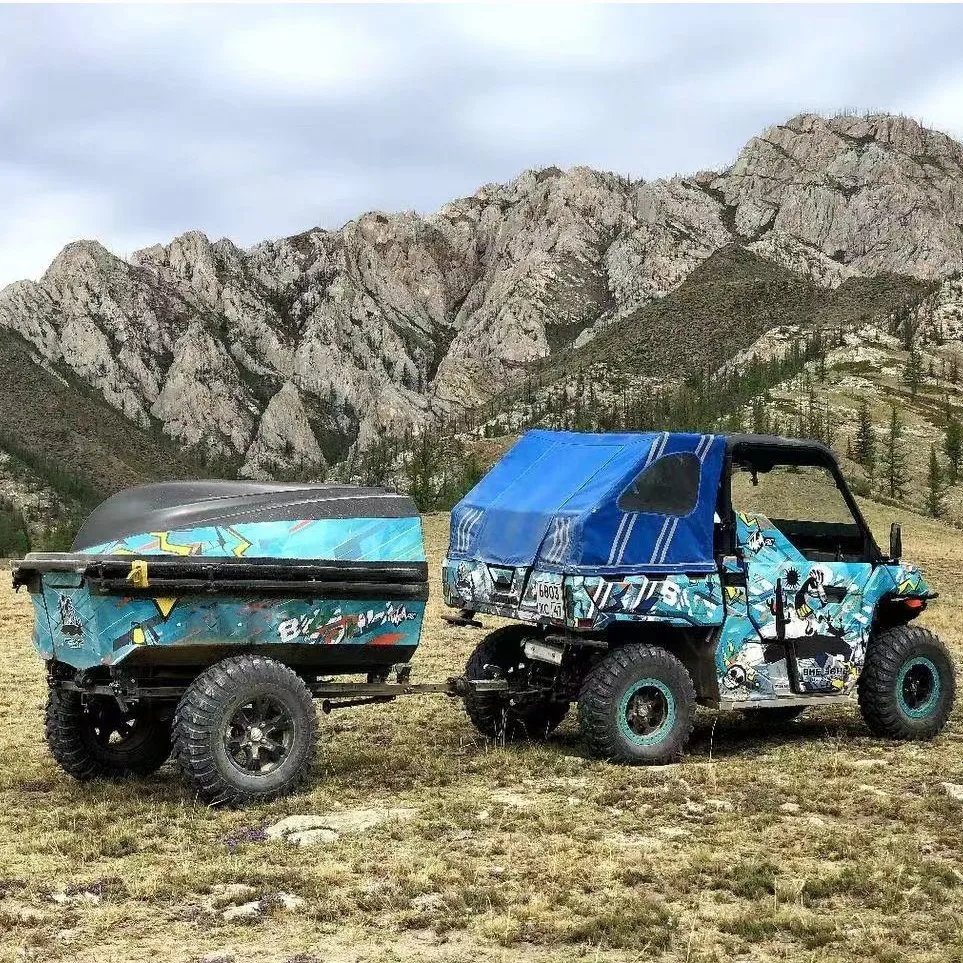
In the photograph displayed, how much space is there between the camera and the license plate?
31.6 feet

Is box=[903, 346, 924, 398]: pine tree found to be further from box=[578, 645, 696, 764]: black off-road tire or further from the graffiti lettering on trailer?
the graffiti lettering on trailer

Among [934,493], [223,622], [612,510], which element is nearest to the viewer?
[223,622]

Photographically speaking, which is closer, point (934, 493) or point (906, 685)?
point (906, 685)

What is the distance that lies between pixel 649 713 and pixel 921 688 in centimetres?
330

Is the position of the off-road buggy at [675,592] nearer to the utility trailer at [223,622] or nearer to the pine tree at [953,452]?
the utility trailer at [223,622]

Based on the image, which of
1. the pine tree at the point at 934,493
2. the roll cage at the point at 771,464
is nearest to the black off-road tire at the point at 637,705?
the roll cage at the point at 771,464

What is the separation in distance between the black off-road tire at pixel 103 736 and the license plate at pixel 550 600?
333cm

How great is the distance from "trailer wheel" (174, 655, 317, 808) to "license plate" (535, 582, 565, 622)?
2230 mm

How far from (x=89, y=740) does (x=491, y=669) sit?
373 cm

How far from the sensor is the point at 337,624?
9.24m

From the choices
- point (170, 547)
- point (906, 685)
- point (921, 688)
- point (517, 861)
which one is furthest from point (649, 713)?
point (170, 547)

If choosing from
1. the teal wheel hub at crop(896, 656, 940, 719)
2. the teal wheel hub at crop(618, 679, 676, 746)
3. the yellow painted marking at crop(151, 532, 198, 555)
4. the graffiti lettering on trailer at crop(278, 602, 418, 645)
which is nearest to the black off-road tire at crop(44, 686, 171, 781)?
the graffiti lettering on trailer at crop(278, 602, 418, 645)

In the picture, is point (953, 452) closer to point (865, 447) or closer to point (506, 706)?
point (865, 447)

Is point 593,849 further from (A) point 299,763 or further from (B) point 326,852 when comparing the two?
(A) point 299,763
